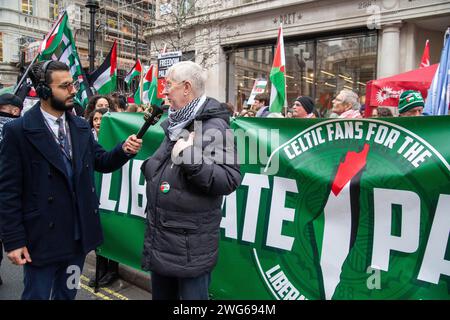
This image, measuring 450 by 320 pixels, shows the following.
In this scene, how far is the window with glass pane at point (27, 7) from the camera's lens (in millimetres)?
34312

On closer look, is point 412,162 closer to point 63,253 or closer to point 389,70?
point 63,253

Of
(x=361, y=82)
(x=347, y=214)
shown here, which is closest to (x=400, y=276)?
(x=347, y=214)

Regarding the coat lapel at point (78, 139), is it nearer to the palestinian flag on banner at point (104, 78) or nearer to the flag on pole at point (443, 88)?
the flag on pole at point (443, 88)

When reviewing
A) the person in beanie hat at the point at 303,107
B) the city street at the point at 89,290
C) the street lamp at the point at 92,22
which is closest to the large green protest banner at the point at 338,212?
the city street at the point at 89,290

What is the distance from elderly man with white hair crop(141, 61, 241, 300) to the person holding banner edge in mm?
512

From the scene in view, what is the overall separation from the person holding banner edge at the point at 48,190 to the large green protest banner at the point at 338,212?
3.33ft

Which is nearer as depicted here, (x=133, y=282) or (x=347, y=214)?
(x=347, y=214)

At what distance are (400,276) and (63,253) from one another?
7.03 feet

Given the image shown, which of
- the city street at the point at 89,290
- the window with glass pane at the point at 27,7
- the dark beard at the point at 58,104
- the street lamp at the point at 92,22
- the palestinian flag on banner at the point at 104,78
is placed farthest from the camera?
the window with glass pane at the point at 27,7

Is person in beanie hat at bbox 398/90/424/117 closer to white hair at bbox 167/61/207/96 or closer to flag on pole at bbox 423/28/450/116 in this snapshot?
flag on pole at bbox 423/28/450/116

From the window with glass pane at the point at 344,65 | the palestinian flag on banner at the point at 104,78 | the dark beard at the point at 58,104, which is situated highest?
the window with glass pane at the point at 344,65

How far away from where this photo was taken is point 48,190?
238 cm

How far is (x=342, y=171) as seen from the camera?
8.46 feet

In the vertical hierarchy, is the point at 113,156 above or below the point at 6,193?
above
